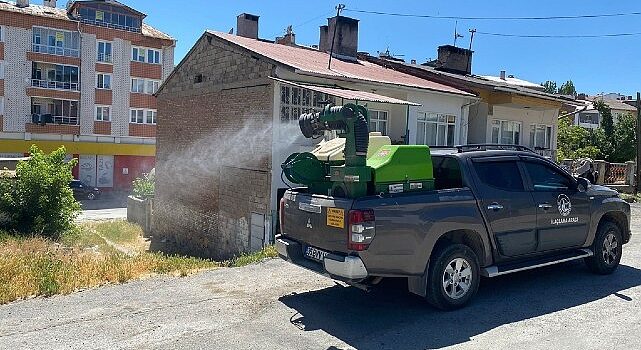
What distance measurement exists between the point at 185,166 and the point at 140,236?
5508 millimetres

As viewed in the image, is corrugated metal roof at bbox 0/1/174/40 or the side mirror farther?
corrugated metal roof at bbox 0/1/174/40

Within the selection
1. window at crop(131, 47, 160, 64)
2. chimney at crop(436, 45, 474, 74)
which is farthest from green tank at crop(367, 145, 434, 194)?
window at crop(131, 47, 160, 64)

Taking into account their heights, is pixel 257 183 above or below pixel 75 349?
above

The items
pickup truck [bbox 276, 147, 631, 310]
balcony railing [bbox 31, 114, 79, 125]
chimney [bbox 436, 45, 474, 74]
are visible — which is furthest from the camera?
balcony railing [bbox 31, 114, 79, 125]

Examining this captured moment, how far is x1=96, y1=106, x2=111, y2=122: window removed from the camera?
4091cm

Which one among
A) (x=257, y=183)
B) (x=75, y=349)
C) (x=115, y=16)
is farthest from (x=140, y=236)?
(x=115, y=16)

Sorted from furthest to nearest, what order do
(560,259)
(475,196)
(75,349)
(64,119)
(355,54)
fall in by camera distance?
(64,119) → (355,54) → (560,259) → (475,196) → (75,349)

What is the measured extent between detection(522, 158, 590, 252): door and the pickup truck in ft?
0.04

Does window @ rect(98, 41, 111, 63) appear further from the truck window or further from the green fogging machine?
the truck window

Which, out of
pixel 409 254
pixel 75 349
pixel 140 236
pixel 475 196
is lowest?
pixel 140 236

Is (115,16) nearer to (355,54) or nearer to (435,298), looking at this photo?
(355,54)

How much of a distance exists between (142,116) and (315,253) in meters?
39.7

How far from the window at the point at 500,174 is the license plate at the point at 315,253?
2090 millimetres

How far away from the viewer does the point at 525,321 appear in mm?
5730
